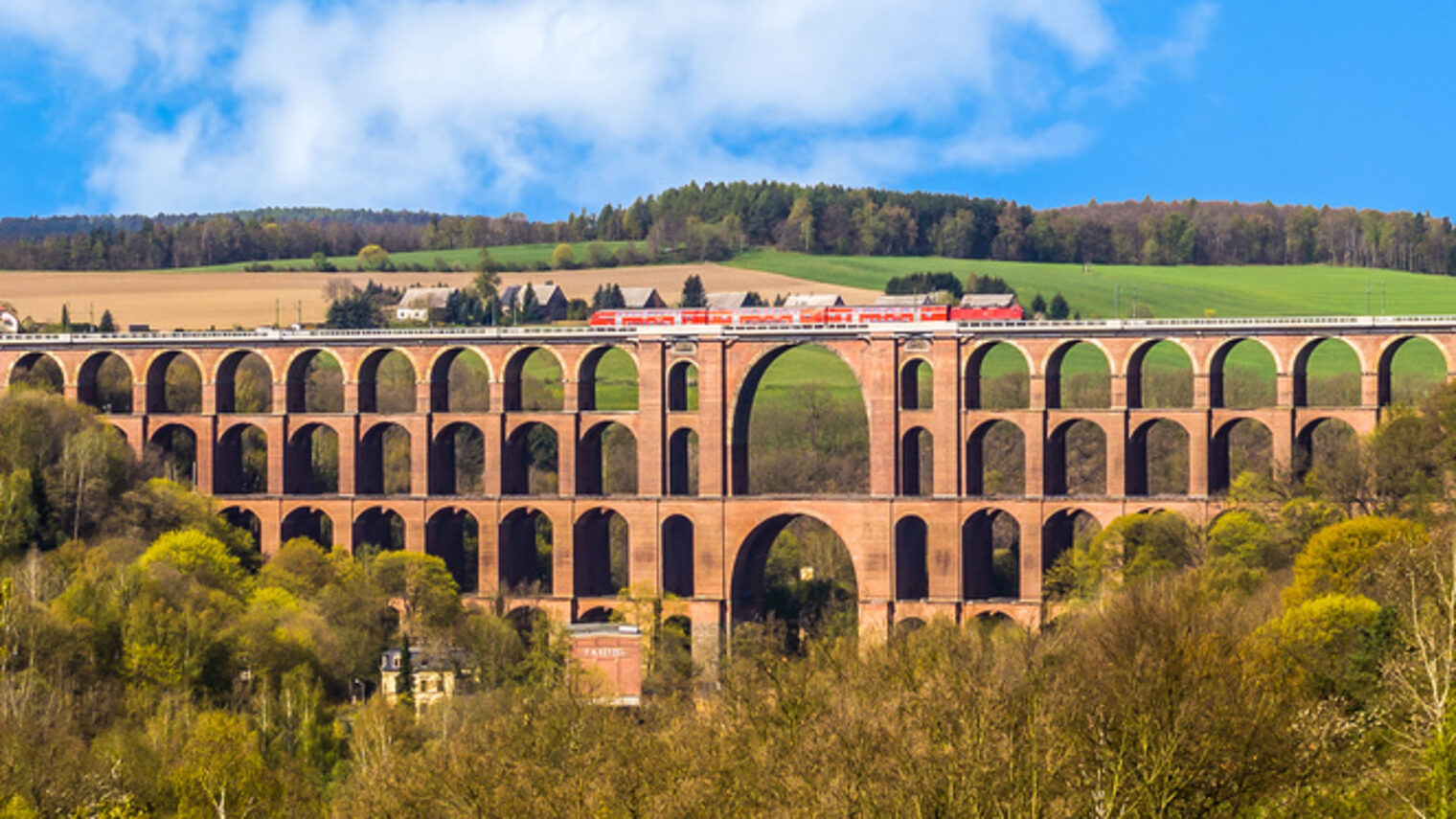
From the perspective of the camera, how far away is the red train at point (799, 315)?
317 ft

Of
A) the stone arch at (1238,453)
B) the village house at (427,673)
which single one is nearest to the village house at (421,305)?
the stone arch at (1238,453)

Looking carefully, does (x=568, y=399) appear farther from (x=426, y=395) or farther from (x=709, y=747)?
(x=709, y=747)

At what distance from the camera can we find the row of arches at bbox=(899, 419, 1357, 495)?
299ft

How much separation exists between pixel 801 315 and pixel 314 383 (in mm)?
36853

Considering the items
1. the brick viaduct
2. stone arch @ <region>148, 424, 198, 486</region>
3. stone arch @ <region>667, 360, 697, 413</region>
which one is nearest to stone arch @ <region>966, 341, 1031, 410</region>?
the brick viaduct

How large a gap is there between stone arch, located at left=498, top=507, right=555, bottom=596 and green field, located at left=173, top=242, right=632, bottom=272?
68216 mm

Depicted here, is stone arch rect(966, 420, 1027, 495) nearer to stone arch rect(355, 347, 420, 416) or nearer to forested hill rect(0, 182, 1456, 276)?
stone arch rect(355, 347, 420, 416)

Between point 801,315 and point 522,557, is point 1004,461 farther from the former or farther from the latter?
point 522,557

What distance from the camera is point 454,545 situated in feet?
334

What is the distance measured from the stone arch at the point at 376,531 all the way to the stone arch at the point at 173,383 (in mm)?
11161

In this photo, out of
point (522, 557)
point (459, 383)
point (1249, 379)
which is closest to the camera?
point (522, 557)

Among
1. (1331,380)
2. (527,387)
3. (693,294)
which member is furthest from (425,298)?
(1331,380)

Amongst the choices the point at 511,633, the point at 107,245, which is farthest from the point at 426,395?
the point at 107,245

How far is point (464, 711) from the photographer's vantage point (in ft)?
224
